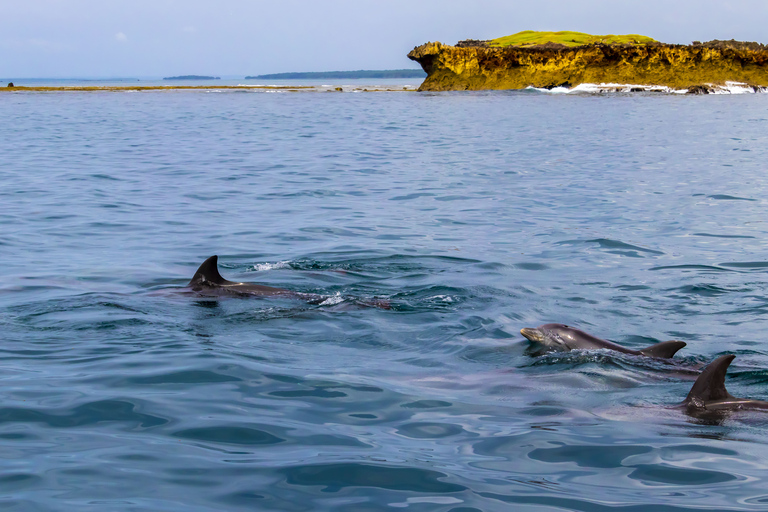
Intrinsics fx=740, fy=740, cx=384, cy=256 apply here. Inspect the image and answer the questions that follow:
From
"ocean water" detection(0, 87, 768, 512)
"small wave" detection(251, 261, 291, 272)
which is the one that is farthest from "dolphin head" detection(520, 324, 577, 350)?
"small wave" detection(251, 261, 291, 272)

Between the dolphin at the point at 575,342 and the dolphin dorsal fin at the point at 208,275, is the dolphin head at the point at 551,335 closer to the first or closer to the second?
the dolphin at the point at 575,342

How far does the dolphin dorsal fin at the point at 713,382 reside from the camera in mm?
6324

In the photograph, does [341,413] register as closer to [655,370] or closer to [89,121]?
[655,370]

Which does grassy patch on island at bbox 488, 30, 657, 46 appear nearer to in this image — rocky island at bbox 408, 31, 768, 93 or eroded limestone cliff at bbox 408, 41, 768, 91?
rocky island at bbox 408, 31, 768, 93

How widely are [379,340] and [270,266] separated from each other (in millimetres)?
4370

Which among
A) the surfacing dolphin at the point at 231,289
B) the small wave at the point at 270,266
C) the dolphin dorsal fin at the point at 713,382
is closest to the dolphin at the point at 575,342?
the dolphin dorsal fin at the point at 713,382

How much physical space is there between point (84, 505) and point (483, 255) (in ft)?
31.7

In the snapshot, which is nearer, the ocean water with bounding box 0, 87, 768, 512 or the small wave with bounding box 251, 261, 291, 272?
the ocean water with bounding box 0, 87, 768, 512

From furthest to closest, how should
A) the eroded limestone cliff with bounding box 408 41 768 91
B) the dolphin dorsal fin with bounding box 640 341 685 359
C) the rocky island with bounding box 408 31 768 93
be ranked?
1. the eroded limestone cliff with bounding box 408 41 768 91
2. the rocky island with bounding box 408 31 768 93
3. the dolphin dorsal fin with bounding box 640 341 685 359

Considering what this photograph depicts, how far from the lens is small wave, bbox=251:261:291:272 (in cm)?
1273

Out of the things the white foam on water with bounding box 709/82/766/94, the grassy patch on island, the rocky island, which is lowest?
the white foam on water with bounding box 709/82/766/94

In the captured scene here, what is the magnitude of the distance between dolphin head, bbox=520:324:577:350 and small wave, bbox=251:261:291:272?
17.2ft

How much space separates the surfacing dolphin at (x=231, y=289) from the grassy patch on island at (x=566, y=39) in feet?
319

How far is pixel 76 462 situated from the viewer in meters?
5.29
